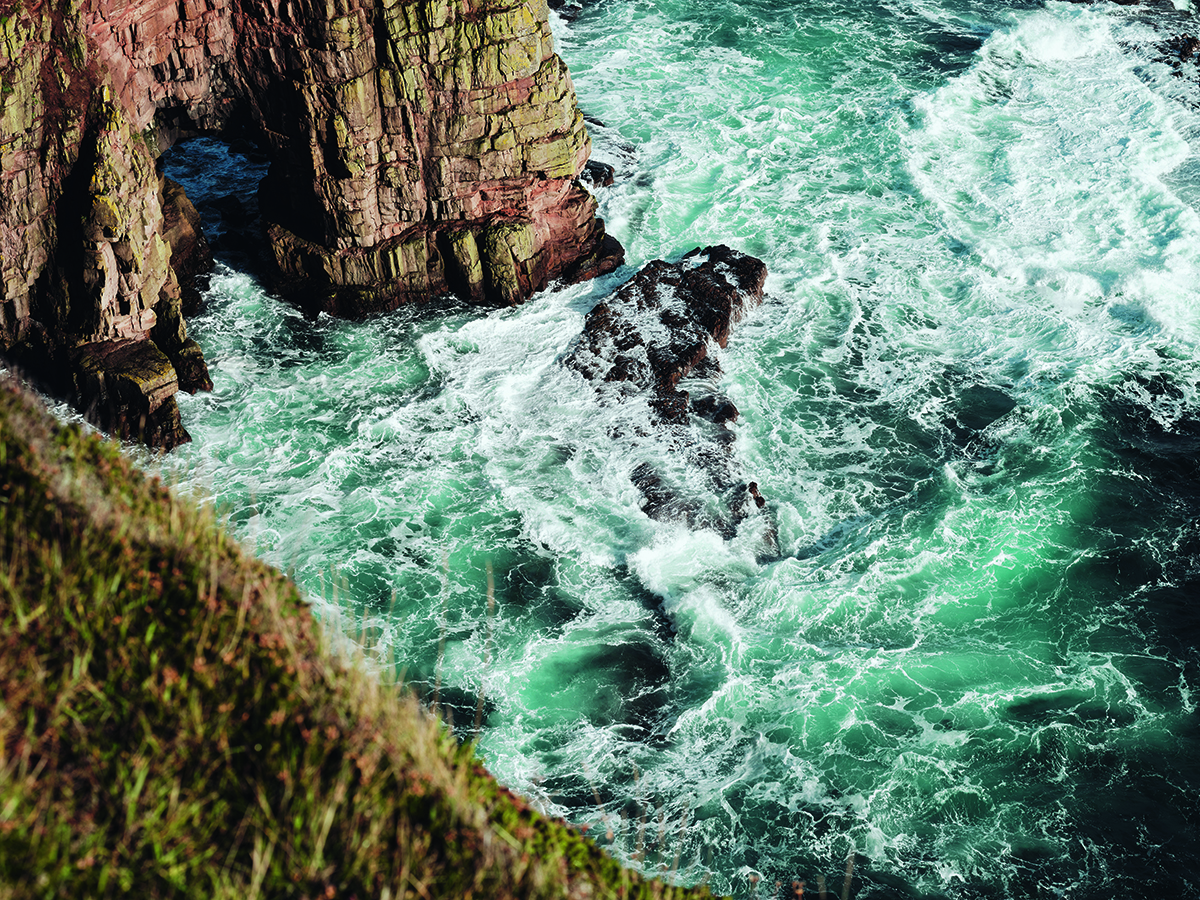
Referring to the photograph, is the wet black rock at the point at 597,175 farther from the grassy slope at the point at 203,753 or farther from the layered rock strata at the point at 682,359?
the grassy slope at the point at 203,753

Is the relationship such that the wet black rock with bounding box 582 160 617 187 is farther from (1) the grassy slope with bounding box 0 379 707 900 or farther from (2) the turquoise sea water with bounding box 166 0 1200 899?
(1) the grassy slope with bounding box 0 379 707 900

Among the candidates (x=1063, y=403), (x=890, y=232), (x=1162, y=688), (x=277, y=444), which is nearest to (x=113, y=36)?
(x=277, y=444)

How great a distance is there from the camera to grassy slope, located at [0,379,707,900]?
8.55 m

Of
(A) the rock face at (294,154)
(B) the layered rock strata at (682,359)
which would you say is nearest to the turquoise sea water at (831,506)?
(B) the layered rock strata at (682,359)

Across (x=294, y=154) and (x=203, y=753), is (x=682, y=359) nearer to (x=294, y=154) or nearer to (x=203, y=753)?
(x=294, y=154)

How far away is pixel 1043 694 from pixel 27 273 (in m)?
25.8

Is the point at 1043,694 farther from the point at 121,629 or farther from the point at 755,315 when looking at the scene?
the point at 121,629

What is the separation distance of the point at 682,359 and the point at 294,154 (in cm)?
1289

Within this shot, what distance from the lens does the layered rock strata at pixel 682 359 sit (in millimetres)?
24312

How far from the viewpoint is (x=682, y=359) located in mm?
27625

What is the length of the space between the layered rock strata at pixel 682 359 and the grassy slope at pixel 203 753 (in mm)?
14092

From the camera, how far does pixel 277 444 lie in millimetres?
25953

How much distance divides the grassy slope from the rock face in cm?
1566

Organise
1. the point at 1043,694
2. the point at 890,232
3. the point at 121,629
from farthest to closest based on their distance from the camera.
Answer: the point at 890,232, the point at 1043,694, the point at 121,629
